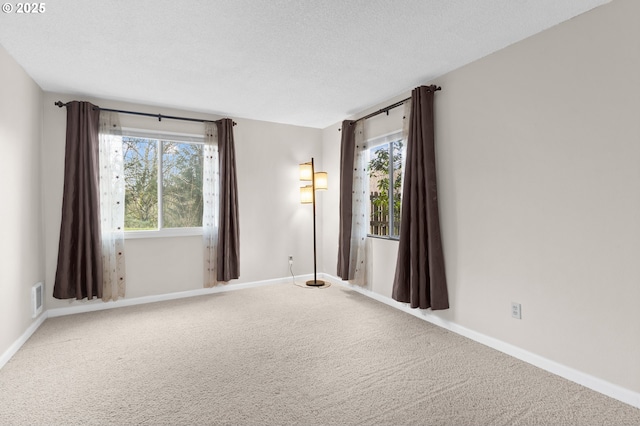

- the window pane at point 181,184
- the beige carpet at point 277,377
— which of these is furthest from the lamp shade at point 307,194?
the beige carpet at point 277,377

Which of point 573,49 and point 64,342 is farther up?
point 573,49

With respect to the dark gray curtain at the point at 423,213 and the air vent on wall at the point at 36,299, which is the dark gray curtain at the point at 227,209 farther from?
the dark gray curtain at the point at 423,213

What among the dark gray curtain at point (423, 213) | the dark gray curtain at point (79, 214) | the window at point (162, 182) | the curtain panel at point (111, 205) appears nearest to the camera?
the dark gray curtain at point (423, 213)

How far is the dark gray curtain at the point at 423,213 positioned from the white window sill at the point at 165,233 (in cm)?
285

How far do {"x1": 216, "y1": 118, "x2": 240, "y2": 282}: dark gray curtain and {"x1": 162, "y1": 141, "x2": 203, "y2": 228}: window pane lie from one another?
1.12 ft

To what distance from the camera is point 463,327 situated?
308cm

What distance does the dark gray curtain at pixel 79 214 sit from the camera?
361cm

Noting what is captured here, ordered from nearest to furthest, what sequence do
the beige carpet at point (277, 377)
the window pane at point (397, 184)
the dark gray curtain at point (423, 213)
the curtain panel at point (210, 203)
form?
the beige carpet at point (277, 377)
the dark gray curtain at point (423, 213)
the window pane at point (397, 184)
the curtain panel at point (210, 203)

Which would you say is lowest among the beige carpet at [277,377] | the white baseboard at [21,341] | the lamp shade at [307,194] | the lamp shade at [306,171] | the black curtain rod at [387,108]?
the beige carpet at [277,377]

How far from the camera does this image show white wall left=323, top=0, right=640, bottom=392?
2.06m

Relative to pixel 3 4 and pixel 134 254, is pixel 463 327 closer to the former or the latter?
pixel 134 254

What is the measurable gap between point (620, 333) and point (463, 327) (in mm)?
1191

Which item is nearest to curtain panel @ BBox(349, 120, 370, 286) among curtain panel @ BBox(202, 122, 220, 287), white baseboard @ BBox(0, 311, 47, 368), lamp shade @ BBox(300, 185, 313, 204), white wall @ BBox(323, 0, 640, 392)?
lamp shade @ BBox(300, 185, 313, 204)

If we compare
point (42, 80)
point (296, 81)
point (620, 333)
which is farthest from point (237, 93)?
point (620, 333)
